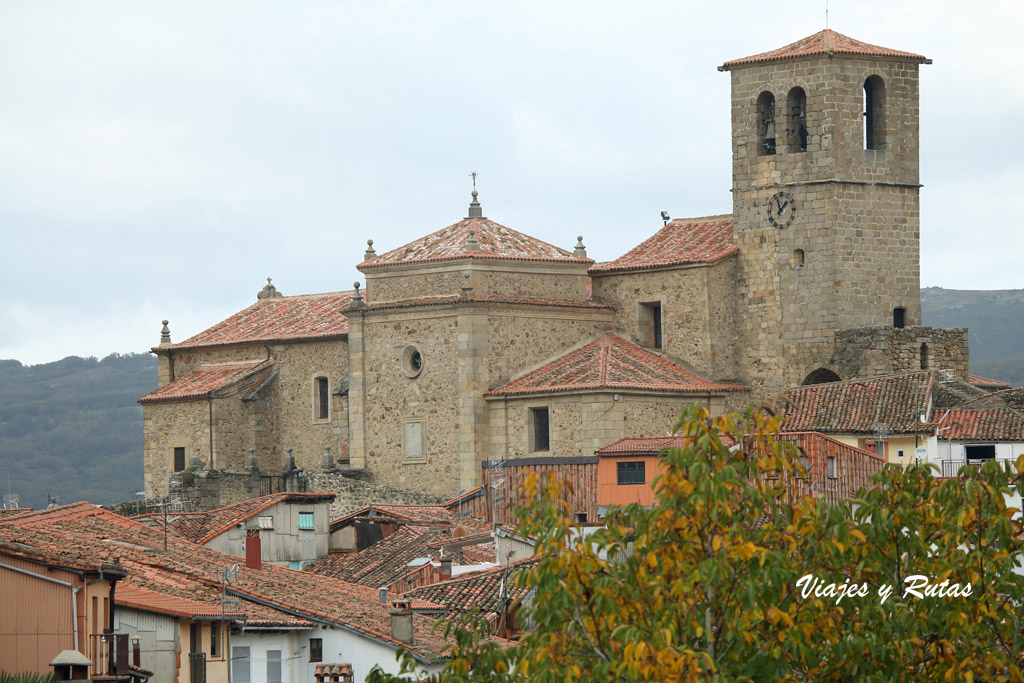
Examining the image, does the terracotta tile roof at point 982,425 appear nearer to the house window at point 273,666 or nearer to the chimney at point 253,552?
the chimney at point 253,552

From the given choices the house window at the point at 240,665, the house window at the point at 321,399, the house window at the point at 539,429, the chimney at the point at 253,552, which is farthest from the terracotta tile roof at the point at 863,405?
the house window at the point at 240,665

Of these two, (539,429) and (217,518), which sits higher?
(539,429)

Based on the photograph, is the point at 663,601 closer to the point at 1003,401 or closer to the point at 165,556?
the point at 165,556

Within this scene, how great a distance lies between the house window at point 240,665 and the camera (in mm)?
30984

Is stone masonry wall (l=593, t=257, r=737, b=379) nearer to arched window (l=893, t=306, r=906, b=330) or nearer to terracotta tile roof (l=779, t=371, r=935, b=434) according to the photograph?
arched window (l=893, t=306, r=906, b=330)

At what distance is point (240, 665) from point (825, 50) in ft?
94.7

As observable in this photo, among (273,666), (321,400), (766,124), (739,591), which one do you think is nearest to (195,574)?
(273,666)

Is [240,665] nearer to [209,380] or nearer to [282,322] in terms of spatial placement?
A: [209,380]

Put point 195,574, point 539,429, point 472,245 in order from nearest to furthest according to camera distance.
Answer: point 195,574
point 539,429
point 472,245

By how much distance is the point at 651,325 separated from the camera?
191 feet

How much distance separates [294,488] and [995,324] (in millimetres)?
123343

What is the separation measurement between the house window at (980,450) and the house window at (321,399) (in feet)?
58.1

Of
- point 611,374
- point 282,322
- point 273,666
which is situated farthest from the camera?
point 282,322

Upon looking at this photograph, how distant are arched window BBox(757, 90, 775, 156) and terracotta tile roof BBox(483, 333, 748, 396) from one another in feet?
17.8
